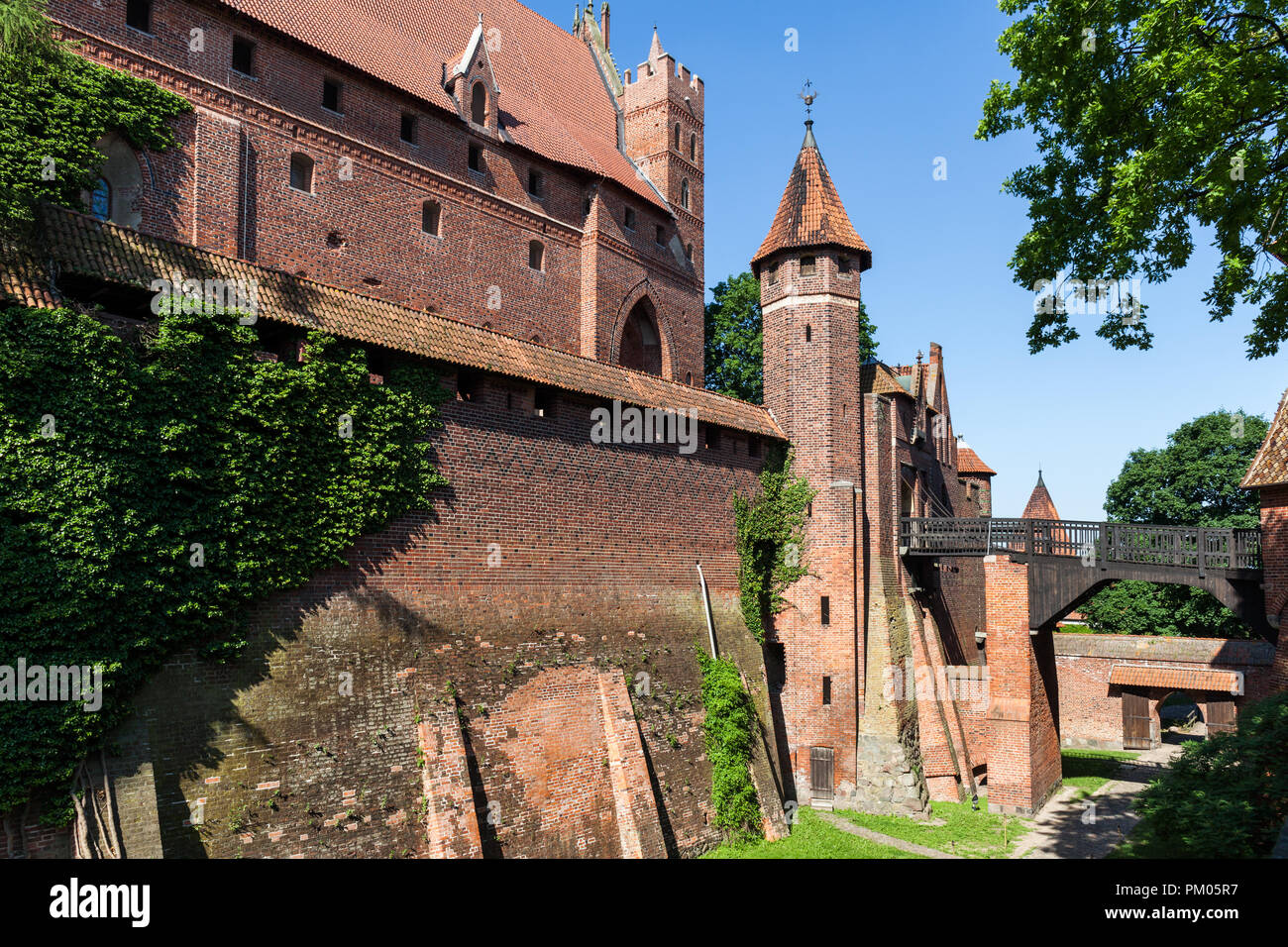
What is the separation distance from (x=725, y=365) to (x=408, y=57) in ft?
51.3

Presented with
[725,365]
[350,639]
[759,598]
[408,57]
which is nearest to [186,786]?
[350,639]

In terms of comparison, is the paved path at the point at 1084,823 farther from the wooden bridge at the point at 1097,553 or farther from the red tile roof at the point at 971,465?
the red tile roof at the point at 971,465

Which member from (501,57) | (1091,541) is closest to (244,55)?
(501,57)

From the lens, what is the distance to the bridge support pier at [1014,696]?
762 inches

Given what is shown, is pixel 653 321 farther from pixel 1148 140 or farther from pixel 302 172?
pixel 1148 140

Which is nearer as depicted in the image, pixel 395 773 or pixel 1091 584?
pixel 395 773

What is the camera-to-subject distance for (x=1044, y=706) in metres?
20.6

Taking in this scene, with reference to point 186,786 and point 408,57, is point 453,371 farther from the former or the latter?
point 408,57

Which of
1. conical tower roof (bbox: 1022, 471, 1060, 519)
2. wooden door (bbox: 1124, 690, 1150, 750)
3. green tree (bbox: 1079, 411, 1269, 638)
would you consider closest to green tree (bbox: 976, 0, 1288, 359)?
wooden door (bbox: 1124, 690, 1150, 750)

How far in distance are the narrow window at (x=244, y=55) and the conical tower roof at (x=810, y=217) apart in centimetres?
1255

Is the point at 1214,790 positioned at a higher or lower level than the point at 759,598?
lower

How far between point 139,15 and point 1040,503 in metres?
51.2

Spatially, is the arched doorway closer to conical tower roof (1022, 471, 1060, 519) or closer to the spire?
the spire

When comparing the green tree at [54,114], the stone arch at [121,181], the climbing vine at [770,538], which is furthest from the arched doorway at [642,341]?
the stone arch at [121,181]
